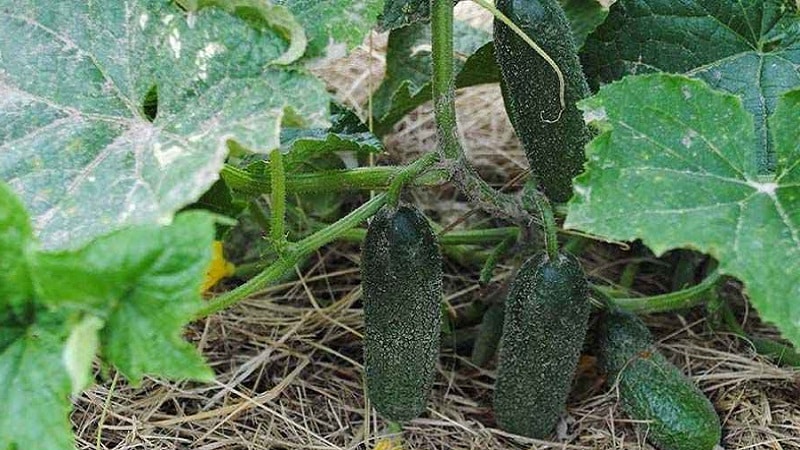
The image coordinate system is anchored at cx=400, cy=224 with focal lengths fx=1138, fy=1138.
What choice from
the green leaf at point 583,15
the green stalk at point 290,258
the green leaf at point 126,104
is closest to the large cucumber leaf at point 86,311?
the green leaf at point 126,104

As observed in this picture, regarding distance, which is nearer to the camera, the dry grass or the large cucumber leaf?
the large cucumber leaf

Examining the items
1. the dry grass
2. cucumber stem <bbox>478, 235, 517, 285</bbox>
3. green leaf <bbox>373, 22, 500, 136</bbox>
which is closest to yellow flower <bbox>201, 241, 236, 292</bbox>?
the dry grass

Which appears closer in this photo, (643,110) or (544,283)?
(643,110)

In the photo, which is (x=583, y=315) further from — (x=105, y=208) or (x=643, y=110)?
(x=105, y=208)

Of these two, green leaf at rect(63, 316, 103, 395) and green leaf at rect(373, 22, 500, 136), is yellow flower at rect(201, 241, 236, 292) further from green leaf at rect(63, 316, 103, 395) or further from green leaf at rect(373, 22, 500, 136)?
green leaf at rect(63, 316, 103, 395)

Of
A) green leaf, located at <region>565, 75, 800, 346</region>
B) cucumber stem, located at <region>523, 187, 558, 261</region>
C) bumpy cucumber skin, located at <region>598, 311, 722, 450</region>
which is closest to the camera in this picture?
green leaf, located at <region>565, 75, 800, 346</region>

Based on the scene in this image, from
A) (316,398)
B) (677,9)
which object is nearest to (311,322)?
(316,398)
